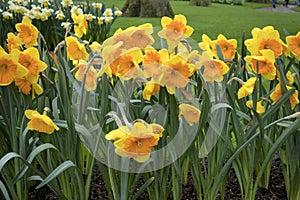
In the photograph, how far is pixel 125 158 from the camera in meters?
1.34

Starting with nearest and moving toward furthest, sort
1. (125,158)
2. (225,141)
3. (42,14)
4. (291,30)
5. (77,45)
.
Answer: (125,158), (225,141), (77,45), (42,14), (291,30)

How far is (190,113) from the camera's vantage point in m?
1.40

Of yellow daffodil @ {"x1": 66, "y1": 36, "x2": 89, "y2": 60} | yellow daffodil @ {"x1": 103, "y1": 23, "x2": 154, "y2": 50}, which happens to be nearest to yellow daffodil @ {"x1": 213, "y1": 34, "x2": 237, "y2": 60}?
yellow daffodil @ {"x1": 103, "y1": 23, "x2": 154, "y2": 50}

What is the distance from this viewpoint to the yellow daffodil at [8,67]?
134 cm

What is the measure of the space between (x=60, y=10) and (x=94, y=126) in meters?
3.69

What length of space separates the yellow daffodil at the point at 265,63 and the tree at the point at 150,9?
8295mm

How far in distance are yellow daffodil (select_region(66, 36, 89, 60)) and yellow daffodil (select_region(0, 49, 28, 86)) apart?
10.5 inches

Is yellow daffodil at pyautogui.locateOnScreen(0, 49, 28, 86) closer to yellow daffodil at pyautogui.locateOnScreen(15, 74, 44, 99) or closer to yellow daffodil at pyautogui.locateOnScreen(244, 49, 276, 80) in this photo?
yellow daffodil at pyautogui.locateOnScreen(15, 74, 44, 99)

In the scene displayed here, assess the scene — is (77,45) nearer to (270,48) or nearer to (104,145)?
(104,145)

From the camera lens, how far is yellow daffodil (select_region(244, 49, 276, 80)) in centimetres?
144

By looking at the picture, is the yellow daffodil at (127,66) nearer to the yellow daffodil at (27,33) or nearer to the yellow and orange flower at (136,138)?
the yellow and orange flower at (136,138)

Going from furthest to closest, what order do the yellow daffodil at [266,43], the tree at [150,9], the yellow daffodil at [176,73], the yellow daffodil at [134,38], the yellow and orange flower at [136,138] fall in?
the tree at [150,9] → the yellow daffodil at [266,43] → the yellow daffodil at [134,38] → the yellow daffodil at [176,73] → the yellow and orange flower at [136,138]

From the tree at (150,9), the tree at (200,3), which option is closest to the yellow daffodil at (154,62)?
the tree at (150,9)

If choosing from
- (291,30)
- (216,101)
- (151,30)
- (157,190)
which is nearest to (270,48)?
(216,101)
